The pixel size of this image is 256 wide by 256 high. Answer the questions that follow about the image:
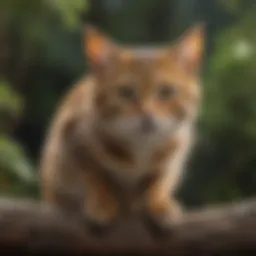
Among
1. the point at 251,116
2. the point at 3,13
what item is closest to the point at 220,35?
the point at 251,116

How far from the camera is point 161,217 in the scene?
1.18m

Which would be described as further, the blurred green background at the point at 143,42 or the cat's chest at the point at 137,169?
the blurred green background at the point at 143,42

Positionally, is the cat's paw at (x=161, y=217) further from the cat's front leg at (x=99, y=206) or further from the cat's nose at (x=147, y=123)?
the cat's nose at (x=147, y=123)

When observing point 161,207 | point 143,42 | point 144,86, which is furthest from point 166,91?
point 143,42

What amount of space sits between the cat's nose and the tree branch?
0.56 ft

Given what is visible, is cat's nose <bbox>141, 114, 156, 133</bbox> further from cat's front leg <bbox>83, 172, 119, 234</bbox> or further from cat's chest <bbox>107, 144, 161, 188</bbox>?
cat's front leg <bbox>83, 172, 119, 234</bbox>

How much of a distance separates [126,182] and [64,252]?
0.15 meters

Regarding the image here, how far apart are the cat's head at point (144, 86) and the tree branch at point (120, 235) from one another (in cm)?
17

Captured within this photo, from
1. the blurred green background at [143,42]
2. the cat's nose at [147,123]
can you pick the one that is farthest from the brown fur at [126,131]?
the blurred green background at [143,42]

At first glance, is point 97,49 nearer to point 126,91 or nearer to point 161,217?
point 126,91

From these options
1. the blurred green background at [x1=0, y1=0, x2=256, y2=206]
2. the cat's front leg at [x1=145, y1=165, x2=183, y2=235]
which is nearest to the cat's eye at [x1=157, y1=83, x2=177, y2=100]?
the cat's front leg at [x1=145, y1=165, x2=183, y2=235]

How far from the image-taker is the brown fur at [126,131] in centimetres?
111

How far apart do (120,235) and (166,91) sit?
24 centimetres

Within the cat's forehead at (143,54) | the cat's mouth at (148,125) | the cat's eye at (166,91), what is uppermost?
the cat's forehead at (143,54)
